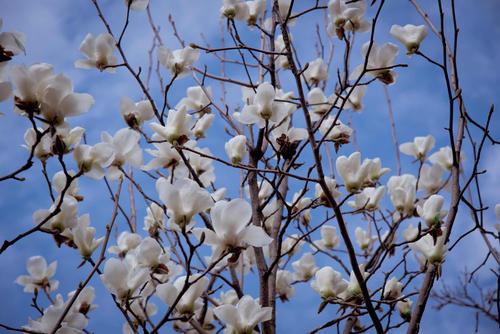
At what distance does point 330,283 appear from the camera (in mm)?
1023

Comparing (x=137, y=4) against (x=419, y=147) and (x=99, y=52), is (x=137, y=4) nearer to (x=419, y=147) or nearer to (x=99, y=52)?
(x=99, y=52)

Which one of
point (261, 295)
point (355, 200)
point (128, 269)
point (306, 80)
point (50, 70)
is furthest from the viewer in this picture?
point (306, 80)

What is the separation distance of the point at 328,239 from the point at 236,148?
21.1 inches

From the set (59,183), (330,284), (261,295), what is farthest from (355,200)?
(59,183)

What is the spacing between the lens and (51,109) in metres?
0.70

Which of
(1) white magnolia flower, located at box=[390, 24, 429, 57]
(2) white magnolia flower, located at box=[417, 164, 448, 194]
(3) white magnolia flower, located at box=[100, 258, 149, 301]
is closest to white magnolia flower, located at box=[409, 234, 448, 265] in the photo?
(2) white magnolia flower, located at box=[417, 164, 448, 194]

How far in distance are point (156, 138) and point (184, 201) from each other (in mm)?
372

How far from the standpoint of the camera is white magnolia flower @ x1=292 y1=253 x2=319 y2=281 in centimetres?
142

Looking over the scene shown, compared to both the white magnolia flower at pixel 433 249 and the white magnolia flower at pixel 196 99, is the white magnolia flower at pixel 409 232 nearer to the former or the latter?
the white magnolia flower at pixel 433 249

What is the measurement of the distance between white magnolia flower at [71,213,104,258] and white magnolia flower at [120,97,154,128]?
0.25 metres

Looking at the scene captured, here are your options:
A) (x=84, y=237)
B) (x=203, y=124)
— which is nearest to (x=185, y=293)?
(x=84, y=237)

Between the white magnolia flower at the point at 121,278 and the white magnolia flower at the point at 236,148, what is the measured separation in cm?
35

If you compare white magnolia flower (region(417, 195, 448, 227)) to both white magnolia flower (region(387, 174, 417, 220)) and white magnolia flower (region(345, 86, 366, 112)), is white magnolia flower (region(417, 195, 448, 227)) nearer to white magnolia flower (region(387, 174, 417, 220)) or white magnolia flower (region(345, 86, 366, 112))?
white magnolia flower (region(387, 174, 417, 220))

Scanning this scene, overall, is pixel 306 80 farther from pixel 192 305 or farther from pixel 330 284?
pixel 192 305
